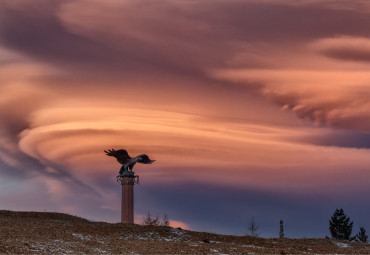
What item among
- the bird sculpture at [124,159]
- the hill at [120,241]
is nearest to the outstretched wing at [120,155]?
the bird sculpture at [124,159]

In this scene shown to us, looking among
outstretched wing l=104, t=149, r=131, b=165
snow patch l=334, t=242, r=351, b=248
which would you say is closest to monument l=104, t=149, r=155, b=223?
outstretched wing l=104, t=149, r=131, b=165

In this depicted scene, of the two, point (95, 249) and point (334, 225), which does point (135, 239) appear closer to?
point (95, 249)

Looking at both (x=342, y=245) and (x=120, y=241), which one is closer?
(x=120, y=241)

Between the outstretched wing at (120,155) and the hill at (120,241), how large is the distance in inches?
339

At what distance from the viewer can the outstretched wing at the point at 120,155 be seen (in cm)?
5509

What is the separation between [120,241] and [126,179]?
17.1 meters

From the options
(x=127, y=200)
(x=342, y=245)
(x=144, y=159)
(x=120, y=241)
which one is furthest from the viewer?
(x=144, y=159)

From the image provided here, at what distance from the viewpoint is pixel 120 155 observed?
55344 mm

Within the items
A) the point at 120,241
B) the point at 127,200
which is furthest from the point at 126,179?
the point at 120,241

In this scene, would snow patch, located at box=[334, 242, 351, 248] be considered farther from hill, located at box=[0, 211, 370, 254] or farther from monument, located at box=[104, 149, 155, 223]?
monument, located at box=[104, 149, 155, 223]

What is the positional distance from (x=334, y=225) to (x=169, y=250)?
5335 centimetres

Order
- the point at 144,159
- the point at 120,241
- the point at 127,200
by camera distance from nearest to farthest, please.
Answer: the point at 120,241 < the point at 127,200 < the point at 144,159

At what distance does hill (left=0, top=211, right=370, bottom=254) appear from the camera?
33312 mm

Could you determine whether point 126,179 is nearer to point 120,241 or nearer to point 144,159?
point 144,159
